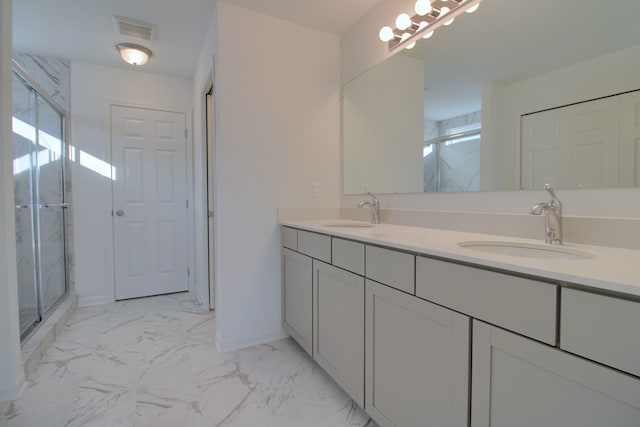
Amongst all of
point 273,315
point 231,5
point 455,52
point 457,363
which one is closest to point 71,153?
point 231,5

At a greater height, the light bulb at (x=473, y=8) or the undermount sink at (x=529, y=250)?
the light bulb at (x=473, y=8)

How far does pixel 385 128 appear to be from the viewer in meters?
2.08

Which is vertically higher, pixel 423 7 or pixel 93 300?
pixel 423 7

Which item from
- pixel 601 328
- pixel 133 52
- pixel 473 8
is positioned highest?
pixel 133 52

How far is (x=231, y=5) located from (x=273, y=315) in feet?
7.00

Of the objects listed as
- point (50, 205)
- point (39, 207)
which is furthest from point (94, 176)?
point (39, 207)

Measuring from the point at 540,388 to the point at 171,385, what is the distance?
1.75 m

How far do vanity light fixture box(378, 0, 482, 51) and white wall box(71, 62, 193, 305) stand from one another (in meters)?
2.64

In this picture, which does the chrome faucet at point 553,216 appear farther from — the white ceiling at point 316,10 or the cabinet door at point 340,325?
the white ceiling at point 316,10

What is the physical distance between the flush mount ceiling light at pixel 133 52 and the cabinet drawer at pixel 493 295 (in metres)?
2.83

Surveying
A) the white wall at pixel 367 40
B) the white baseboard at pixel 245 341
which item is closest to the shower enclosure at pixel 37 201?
the white baseboard at pixel 245 341

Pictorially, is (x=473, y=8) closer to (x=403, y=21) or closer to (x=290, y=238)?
(x=403, y=21)

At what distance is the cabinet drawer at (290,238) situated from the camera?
6.46 ft

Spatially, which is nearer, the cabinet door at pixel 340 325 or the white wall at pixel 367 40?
the cabinet door at pixel 340 325
